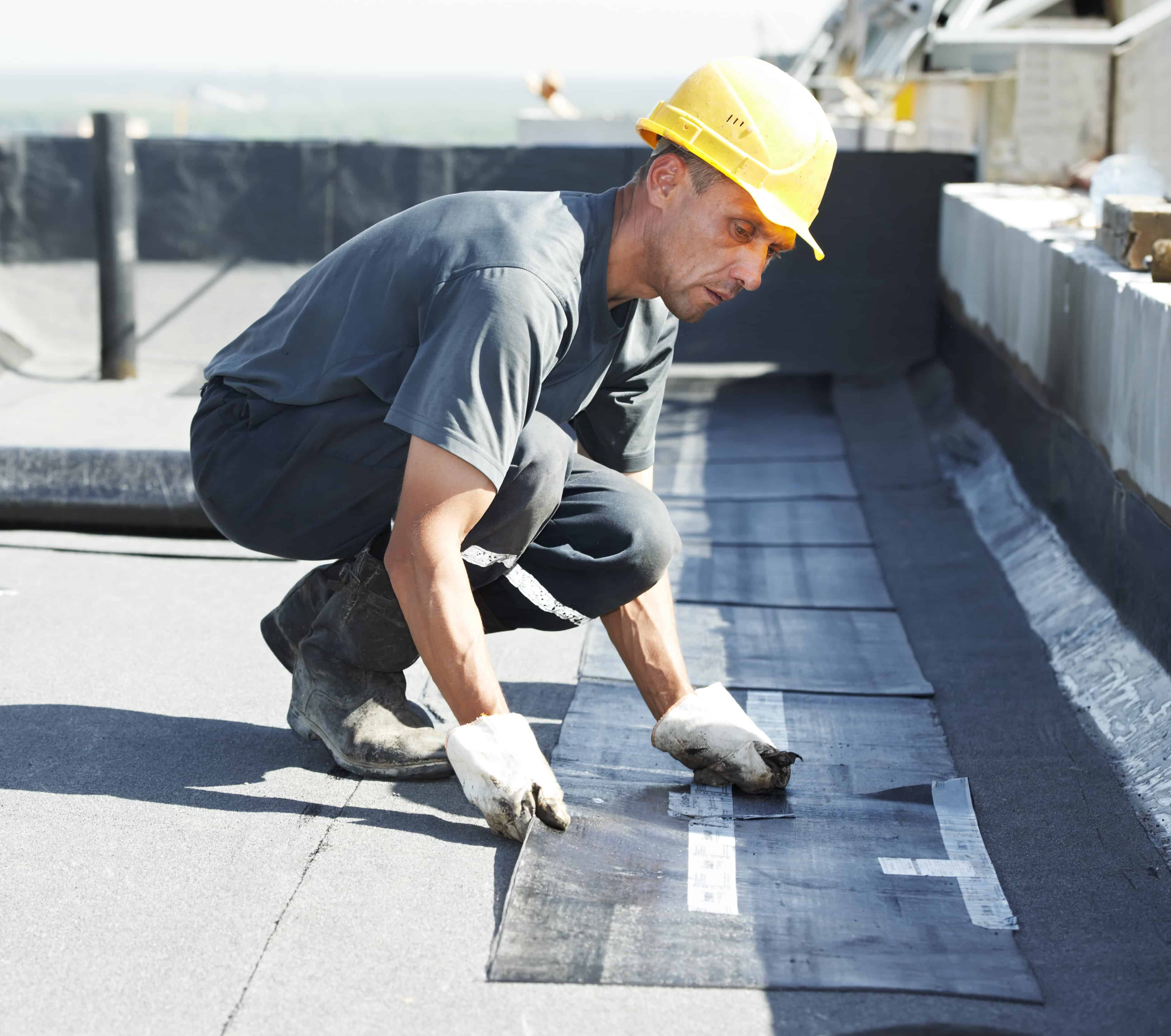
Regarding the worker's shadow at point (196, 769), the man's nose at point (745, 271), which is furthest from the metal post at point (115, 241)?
the man's nose at point (745, 271)

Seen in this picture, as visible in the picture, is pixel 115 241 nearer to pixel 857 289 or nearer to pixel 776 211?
pixel 857 289

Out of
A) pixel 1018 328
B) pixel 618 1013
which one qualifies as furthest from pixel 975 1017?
pixel 1018 328

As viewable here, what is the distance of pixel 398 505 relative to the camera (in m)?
2.25

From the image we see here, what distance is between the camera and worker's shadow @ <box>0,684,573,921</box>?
87.8 inches

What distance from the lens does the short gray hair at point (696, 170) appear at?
7.11 feet

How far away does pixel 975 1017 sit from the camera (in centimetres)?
168

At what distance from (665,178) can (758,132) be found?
0.17m

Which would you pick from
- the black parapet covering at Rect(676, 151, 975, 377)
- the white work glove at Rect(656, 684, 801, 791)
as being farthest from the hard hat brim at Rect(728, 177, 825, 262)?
the black parapet covering at Rect(676, 151, 975, 377)

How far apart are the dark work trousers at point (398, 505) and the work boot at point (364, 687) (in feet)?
0.32

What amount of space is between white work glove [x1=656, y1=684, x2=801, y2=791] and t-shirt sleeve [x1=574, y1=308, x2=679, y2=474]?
1.67 ft

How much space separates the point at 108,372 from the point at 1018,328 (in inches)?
188

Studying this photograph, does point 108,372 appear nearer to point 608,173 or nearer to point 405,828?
point 608,173

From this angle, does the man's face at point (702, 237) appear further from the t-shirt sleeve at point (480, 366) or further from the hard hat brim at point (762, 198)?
the t-shirt sleeve at point (480, 366)

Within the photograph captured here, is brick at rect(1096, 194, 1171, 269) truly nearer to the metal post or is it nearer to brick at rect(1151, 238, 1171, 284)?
brick at rect(1151, 238, 1171, 284)
